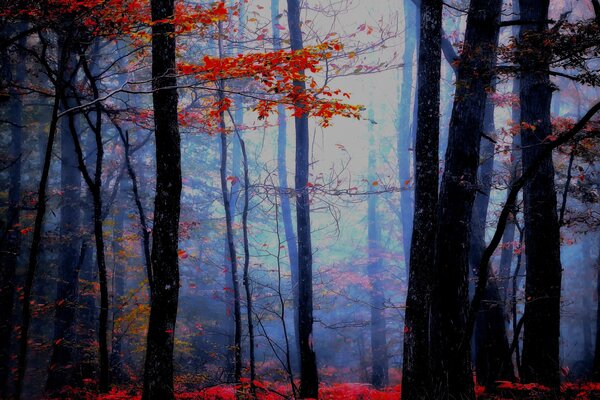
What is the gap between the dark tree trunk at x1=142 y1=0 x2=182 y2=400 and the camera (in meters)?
5.86

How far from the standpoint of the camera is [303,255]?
888 cm

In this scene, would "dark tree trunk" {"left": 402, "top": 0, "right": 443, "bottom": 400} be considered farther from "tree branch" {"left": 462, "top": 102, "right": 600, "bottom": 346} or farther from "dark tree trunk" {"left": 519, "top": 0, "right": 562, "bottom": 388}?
"dark tree trunk" {"left": 519, "top": 0, "right": 562, "bottom": 388}

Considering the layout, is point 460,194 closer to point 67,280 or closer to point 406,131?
point 67,280

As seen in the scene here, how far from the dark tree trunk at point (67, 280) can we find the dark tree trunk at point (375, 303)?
9.06 meters

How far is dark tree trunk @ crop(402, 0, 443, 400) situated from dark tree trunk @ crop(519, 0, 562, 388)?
2.36m

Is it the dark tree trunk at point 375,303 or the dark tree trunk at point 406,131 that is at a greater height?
the dark tree trunk at point 406,131

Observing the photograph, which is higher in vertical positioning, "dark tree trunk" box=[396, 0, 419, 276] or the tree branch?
"dark tree trunk" box=[396, 0, 419, 276]

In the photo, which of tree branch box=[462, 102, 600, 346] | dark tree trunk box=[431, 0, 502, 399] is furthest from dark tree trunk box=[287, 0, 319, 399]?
tree branch box=[462, 102, 600, 346]

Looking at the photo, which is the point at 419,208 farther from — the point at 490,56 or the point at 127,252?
the point at 127,252

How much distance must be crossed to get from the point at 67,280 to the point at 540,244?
11923mm

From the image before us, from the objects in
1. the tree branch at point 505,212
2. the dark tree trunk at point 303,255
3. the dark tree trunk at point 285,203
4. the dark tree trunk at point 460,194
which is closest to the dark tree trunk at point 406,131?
the dark tree trunk at point 285,203

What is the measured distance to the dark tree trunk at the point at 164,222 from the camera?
19.2 ft

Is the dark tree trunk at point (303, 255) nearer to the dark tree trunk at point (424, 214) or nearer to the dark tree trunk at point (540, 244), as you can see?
the dark tree trunk at point (424, 214)

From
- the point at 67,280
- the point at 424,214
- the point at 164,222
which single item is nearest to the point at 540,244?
the point at 424,214
